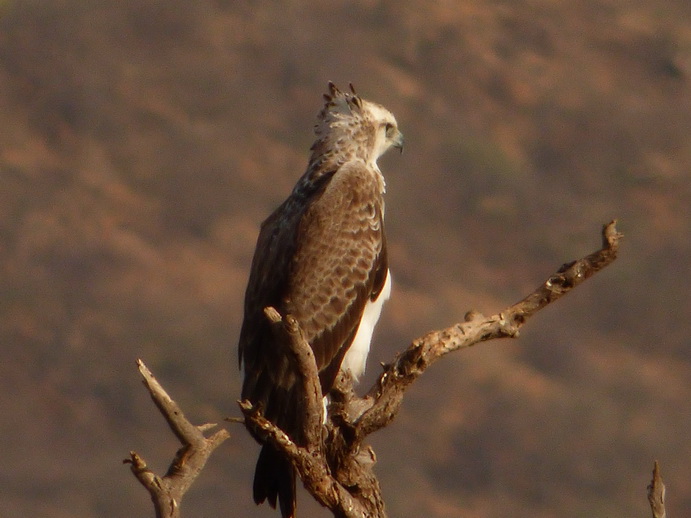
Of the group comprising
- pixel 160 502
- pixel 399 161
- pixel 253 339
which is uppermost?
pixel 399 161

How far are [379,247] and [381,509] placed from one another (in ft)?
5.95

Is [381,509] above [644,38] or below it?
below

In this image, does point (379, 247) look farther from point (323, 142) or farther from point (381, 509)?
point (381, 509)

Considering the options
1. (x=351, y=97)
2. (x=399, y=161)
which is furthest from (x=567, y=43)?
(x=351, y=97)

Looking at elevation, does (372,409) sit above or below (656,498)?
above

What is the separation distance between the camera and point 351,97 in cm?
Result: 957

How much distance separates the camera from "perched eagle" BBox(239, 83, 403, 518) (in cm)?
802

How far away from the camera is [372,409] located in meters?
7.39

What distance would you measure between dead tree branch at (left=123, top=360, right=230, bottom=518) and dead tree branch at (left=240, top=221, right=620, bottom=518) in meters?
0.47

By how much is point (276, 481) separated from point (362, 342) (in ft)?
4.52

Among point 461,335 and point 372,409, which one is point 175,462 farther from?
point 461,335

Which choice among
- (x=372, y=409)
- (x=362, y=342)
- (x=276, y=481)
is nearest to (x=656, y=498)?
(x=372, y=409)

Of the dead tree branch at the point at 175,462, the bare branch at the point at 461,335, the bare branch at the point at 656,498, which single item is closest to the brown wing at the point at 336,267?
the bare branch at the point at 461,335

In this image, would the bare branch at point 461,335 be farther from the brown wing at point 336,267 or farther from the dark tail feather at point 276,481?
the brown wing at point 336,267
